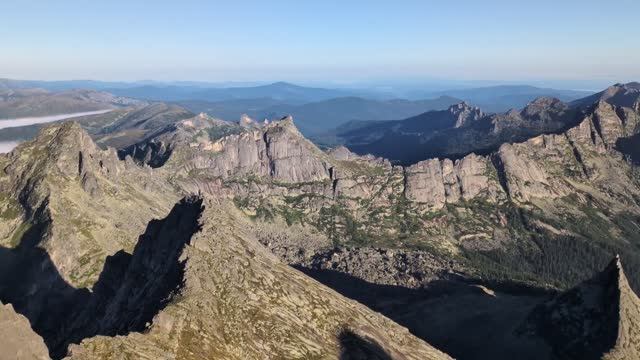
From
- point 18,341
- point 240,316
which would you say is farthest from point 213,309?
point 18,341

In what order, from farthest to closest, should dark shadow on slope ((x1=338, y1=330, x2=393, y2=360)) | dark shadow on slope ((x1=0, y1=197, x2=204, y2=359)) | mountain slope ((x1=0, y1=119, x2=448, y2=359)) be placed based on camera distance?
dark shadow on slope ((x1=338, y1=330, x2=393, y2=360)) < dark shadow on slope ((x1=0, y1=197, x2=204, y2=359)) < mountain slope ((x1=0, y1=119, x2=448, y2=359))

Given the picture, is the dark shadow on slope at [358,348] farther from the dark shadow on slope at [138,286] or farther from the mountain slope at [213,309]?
the dark shadow on slope at [138,286]

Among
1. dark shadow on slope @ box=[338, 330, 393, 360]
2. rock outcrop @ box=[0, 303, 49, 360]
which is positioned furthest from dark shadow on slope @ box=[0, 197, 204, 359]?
dark shadow on slope @ box=[338, 330, 393, 360]

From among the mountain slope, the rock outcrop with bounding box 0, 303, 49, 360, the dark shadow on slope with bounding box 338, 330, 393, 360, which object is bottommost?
the dark shadow on slope with bounding box 338, 330, 393, 360

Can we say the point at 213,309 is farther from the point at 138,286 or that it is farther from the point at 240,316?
the point at 138,286

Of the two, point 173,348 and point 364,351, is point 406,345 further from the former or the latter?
point 173,348

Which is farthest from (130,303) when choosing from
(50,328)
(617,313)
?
(617,313)

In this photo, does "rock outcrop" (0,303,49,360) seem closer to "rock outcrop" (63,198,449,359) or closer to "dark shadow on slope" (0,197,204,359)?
"rock outcrop" (63,198,449,359)

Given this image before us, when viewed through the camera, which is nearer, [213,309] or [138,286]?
[213,309]
